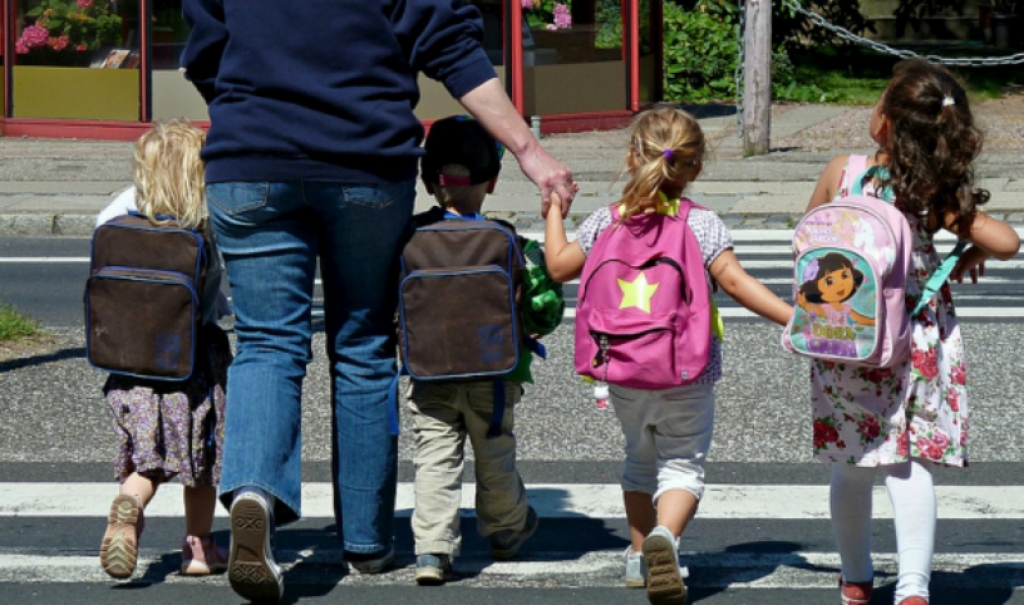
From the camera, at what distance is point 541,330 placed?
4.25 metres

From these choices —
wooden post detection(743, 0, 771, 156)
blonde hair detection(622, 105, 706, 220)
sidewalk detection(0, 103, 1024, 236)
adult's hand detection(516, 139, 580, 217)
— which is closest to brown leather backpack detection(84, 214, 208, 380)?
adult's hand detection(516, 139, 580, 217)

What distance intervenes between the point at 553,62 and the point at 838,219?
15665 mm

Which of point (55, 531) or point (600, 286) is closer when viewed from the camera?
point (600, 286)

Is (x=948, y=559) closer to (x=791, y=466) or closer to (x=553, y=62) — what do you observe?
(x=791, y=466)

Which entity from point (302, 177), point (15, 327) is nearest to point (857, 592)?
point (302, 177)

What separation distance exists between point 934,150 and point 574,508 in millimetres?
1869

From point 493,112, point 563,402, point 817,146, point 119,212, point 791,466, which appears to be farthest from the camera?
point 817,146

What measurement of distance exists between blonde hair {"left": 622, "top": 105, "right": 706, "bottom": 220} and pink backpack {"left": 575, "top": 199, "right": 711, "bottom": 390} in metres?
0.06

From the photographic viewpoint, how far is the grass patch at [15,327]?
7.77m

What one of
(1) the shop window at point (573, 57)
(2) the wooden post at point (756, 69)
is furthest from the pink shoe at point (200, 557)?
(1) the shop window at point (573, 57)

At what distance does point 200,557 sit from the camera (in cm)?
429

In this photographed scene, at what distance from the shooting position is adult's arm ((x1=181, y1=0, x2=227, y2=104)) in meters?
3.98

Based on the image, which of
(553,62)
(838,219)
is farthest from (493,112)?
(553,62)

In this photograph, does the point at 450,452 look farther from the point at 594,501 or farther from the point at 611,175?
the point at 611,175
